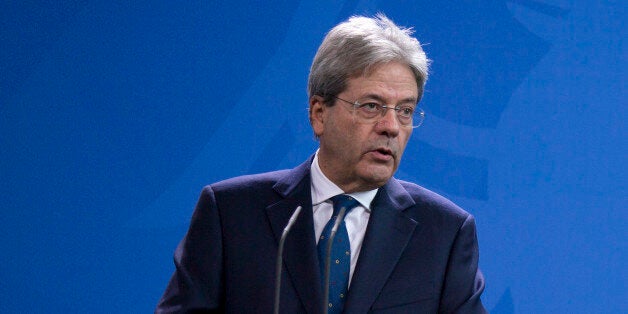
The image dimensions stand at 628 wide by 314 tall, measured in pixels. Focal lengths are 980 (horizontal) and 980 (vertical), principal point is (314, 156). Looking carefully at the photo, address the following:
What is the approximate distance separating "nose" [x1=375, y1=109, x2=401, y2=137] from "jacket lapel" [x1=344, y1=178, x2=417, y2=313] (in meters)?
0.19

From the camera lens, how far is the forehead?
2.21m

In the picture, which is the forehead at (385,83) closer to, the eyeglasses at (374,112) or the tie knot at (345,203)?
the eyeglasses at (374,112)

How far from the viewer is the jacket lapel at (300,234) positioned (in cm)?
216

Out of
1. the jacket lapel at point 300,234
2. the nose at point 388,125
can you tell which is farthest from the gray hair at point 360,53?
the jacket lapel at point 300,234

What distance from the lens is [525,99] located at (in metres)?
3.38

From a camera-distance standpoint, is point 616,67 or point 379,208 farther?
point 616,67

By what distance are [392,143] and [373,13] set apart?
1.21 metres

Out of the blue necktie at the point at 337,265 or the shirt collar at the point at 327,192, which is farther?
the shirt collar at the point at 327,192

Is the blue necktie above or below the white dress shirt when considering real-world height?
below

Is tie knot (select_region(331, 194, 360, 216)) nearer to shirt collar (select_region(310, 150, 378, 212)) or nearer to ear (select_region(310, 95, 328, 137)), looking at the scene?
shirt collar (select_region(310, 150, 378, 212))

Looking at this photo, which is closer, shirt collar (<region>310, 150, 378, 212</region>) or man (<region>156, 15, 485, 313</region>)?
man (<region>156, 15, 485, 313</region>)

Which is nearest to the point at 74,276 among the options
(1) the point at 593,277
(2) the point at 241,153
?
(2) the point at 241,153

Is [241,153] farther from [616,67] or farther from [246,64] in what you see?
[616,67]

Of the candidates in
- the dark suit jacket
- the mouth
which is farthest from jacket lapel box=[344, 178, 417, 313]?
the mouth
